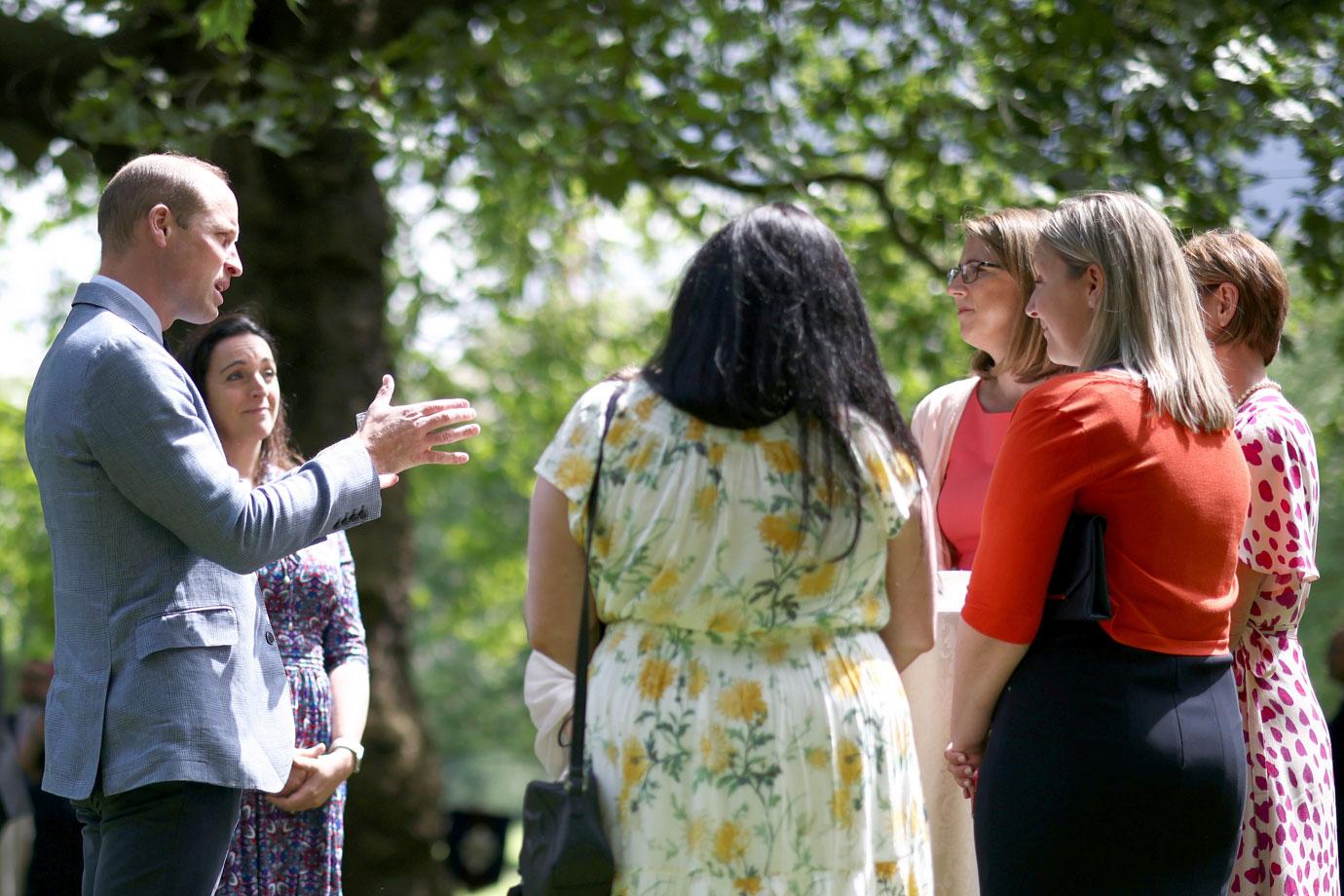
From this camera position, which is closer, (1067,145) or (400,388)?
(1067,145)

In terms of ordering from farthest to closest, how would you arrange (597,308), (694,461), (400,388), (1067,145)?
(597,308) → (400,388) → (1067,145) → (694,461)

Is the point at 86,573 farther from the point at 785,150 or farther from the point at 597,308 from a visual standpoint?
the point at 597,308

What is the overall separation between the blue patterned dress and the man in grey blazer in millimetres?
682

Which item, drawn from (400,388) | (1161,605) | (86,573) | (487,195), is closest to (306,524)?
(86,573)

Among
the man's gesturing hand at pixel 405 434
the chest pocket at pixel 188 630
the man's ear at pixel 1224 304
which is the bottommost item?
the chest pocket at pixel 188 630

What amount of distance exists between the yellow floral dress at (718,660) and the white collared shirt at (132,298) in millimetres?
932

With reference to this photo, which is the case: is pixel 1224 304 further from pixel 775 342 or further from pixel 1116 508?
pixel 775 342

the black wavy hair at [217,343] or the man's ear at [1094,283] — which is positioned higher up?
the man's ear at [1094,283]

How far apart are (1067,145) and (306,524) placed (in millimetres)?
4512

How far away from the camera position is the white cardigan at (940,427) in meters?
3.53

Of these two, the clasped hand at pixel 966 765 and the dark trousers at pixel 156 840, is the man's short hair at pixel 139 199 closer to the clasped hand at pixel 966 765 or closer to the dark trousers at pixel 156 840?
the dark trousers at pixel 156 840

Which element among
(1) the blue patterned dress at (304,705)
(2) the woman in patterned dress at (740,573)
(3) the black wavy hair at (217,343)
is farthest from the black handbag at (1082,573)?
(3) the black wavy hair at (217,343)

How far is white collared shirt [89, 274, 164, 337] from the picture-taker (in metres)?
2.71

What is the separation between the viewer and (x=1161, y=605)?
2.60 metres
